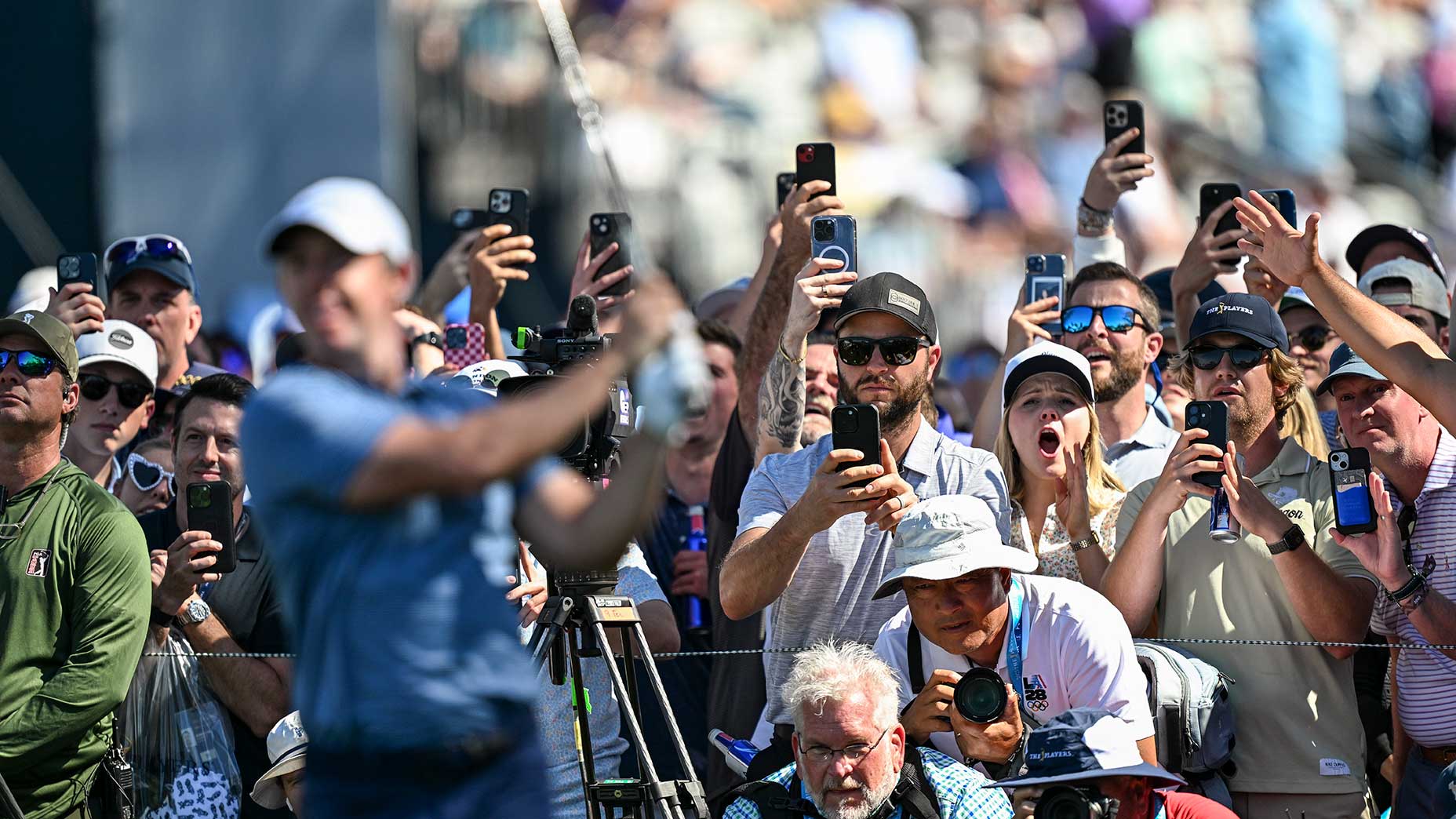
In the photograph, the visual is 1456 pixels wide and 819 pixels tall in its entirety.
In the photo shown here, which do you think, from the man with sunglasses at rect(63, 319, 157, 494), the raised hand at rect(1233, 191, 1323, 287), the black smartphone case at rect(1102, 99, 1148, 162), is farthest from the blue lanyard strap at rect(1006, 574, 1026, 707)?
the man with sunglasses at rect(63, 319, 157, 494)

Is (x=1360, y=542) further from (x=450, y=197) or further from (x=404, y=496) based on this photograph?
(x=450, y=197)

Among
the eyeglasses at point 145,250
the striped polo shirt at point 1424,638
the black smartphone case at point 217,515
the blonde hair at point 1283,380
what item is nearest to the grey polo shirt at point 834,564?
the blonde hair at point 1283,380

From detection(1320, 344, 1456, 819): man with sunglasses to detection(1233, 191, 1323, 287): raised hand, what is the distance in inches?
18.2

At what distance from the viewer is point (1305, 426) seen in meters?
5.45

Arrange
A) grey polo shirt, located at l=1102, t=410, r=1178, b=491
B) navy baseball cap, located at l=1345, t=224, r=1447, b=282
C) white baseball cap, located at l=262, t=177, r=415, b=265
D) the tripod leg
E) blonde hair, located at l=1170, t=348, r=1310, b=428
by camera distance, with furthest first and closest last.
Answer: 1. navy baseball cap, located at l=1345, t=224, r=1447, b=282
2. grey polo shirt, located at l=1102, t=410, r=1178, b=491
3. blonde hair, located at l=1170, t=348, r=1310, b=428
4. the tripod leg
5. white baseball cap, located at l=262, t=177, r=415, b=265

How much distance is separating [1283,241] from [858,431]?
46.0 inches

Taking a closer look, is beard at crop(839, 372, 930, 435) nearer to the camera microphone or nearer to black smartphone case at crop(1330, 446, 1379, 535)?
the camera microphone

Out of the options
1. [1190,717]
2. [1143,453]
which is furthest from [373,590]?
[1143,453]

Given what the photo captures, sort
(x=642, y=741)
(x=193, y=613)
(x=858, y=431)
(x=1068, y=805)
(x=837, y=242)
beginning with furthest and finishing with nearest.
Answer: (x=837, y=242) < (x=193, y=613) < (x=858, y=431) < (x=642, y=741) < (x=1068, y=805)

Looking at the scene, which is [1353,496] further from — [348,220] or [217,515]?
[217,515]

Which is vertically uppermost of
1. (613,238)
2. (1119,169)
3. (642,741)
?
(1119,169)

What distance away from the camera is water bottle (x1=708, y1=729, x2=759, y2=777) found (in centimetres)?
488

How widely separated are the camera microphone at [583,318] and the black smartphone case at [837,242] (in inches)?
41.3

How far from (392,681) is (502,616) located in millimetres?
192
